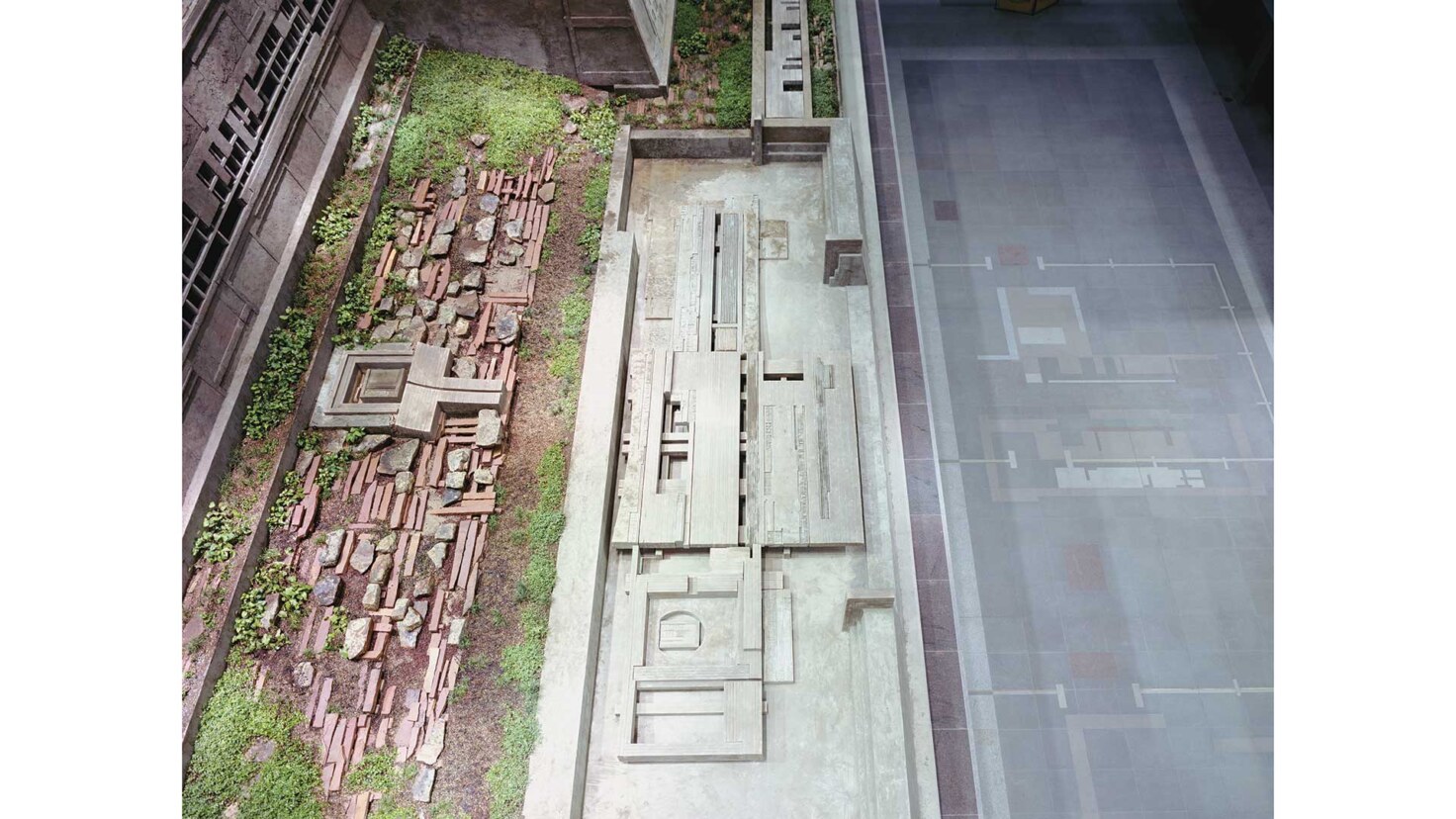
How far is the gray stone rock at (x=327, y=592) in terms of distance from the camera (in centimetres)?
788

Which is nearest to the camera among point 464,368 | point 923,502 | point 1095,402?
point 923,502

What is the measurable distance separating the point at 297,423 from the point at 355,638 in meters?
2.54

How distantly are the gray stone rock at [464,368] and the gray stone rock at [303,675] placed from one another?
3291mm

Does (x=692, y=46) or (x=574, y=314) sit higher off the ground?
(x=692, y=46)

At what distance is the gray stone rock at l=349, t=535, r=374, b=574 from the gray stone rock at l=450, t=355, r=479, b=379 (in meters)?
2.05

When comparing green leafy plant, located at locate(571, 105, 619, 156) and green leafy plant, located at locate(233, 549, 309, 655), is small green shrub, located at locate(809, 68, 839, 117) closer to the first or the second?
green leafy plant, located at locate(571, 105, 619, 156)

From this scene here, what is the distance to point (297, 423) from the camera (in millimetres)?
8773

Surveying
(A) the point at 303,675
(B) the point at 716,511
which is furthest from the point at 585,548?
(A) the point at 303,675

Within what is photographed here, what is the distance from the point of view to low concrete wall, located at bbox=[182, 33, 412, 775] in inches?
290

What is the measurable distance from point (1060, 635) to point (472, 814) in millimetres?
5742

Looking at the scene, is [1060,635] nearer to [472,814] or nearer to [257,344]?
[472,814]

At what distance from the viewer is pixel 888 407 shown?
905 centimetres

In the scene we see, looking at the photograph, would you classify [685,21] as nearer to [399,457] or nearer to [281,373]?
[281,373]

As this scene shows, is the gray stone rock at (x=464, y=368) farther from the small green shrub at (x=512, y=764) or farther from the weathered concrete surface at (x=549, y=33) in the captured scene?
the weathered concrete surface at (x=549, y=33)
